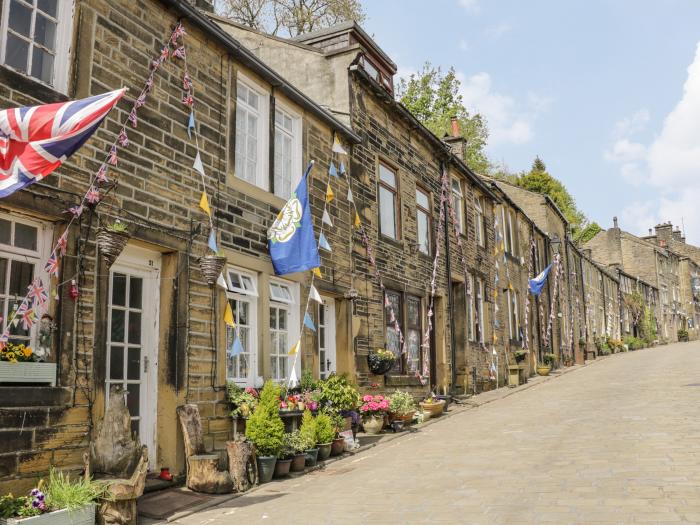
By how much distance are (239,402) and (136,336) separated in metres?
1.72

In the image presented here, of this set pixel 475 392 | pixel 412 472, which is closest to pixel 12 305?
pixel 412 472

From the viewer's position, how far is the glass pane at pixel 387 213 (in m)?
15.1

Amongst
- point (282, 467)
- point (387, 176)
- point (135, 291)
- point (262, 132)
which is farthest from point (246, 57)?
point (387, 176)

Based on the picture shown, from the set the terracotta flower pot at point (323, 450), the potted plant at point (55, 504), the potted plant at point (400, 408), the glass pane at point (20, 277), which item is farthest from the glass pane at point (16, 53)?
the potted plant at point (400, 408)

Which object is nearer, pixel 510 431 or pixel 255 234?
pixel 255 234

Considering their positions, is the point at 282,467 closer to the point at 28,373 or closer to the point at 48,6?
the point at 28,373

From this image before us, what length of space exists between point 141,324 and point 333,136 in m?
6.21

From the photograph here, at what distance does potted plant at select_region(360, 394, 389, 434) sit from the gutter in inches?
203

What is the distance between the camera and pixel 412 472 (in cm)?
890

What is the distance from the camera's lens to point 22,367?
6.20 m

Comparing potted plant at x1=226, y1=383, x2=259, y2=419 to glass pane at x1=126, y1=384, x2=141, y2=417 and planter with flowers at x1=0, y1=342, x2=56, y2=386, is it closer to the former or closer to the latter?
glass pane at x1=126, y1=384, x2=141, y2=417

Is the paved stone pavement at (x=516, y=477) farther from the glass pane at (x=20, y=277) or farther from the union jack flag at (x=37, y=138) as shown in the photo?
the union jack flag at (x=37, y=138)

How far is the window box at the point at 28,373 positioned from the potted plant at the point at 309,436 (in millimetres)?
4035

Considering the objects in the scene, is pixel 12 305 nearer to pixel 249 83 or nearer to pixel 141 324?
pixel 141 324
